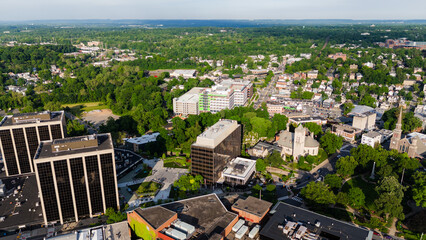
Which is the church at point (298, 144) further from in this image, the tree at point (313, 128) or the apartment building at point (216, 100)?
the apartment building at point (216, 100)

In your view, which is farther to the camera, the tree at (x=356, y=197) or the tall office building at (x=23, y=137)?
the tall office building at (x=23, y=137)

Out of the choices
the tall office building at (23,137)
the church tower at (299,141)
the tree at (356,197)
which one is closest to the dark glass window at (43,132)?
the tall office building at (23,137)

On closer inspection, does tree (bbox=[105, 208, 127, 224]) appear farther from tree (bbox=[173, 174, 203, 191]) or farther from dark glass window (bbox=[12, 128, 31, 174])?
dark glass window (bbox=[12, 128, 31, 174])

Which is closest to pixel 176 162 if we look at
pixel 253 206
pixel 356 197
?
pixel 253 206

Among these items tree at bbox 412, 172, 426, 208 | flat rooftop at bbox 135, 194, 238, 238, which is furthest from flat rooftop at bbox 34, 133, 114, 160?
tree at bbox 412, 172, 426, 208

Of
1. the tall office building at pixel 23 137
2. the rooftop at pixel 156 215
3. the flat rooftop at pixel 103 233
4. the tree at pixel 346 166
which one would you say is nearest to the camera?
the flat rooftop at pixel 103 233

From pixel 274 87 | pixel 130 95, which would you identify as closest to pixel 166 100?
pixel 130 95
